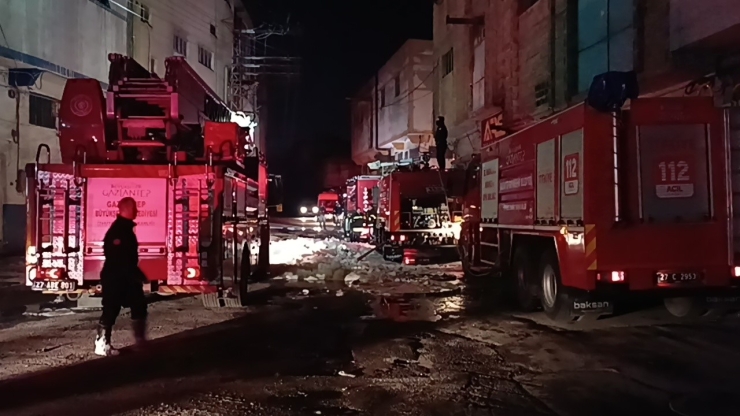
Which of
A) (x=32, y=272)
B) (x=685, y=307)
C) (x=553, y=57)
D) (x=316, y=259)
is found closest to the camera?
(x=32, y=272)

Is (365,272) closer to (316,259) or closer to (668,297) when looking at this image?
(316,259)

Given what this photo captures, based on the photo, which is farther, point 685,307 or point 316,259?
point 316,259

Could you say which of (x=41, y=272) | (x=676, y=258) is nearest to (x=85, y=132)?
(x=41, y=272)

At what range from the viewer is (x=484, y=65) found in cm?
2639

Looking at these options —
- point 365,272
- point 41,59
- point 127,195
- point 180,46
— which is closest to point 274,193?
point 365,272

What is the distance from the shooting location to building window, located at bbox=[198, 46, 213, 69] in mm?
40406

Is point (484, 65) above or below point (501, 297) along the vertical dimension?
above

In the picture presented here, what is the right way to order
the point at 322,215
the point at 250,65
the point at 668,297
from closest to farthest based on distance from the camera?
the point at 668,297 < the point at 322,215 < the point at 250,65

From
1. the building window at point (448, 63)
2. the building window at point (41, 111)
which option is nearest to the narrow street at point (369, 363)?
the building window at point (41, 111)

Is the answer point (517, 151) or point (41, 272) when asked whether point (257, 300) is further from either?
point (517, 151)

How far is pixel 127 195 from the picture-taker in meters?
9.77

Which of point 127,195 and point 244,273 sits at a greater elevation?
point 127,195

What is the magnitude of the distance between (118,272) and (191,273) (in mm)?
1753

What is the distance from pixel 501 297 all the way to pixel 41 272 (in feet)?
26.7
